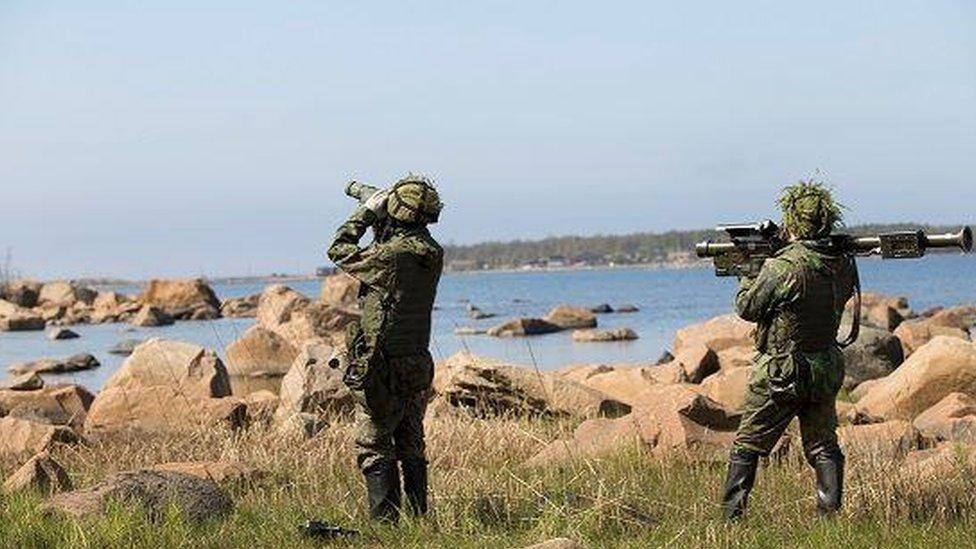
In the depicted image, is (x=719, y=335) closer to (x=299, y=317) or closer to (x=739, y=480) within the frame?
(x=299, y=317)

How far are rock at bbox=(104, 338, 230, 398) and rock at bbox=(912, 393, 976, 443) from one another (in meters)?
9.52

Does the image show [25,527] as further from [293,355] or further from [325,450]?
[293,355]

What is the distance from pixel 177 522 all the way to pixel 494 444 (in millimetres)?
4274

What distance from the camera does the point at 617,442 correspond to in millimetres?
11688

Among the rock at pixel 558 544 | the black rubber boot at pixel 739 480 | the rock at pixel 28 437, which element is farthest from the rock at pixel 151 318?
the rock at pixel 558 544

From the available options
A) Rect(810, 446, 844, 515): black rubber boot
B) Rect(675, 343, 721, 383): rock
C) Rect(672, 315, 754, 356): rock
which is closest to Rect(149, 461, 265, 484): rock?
Rect(810, 446, 844, 515): black rubber boot

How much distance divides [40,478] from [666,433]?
4.72 m

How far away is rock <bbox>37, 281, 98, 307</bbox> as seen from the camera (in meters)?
73.6

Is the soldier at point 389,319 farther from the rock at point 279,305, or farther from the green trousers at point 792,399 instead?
the rock at point 279,305

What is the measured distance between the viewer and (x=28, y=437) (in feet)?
42.4

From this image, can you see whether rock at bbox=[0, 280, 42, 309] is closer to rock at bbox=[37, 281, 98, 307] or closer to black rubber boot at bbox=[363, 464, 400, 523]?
rock at bbox=[37, 281, 98, 307]

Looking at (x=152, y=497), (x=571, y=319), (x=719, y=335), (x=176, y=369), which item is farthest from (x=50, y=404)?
(x=571, y=319)

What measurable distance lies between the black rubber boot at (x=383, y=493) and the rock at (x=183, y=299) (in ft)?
180

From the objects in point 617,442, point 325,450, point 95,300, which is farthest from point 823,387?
point 95,300
